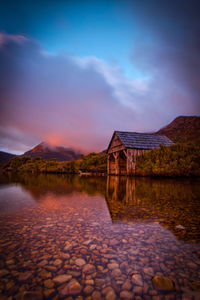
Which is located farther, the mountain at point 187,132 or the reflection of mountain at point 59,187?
the mountain at point 187,132

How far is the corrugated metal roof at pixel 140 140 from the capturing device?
767 inches

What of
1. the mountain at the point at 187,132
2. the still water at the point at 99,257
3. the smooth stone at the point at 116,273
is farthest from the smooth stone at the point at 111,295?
the mountain at the point at 187,132

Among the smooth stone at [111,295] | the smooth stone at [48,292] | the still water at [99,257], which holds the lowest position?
the still water at [99,257]

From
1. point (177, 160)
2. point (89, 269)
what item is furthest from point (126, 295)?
point (177, 160)

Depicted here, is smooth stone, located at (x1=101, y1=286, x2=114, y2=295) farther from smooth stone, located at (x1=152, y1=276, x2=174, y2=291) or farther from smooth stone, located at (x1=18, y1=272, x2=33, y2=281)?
smooth stone, located at (x1=18, y1=272, x2=33, y2=281)

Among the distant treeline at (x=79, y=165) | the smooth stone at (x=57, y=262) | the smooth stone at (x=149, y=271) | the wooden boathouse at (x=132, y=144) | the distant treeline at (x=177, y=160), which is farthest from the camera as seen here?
the distant treeline at (x=79, y=165)

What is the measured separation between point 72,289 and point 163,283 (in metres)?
0.86

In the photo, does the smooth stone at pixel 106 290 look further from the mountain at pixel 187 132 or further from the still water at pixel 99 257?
the mountain at pixel 187 132

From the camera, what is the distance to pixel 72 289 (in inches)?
50.3

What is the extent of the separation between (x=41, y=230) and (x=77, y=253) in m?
0.99

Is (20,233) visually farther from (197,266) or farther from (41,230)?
(197,266)

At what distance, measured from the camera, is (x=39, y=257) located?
174 centimetres

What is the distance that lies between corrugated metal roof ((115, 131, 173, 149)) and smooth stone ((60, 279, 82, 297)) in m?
18.1

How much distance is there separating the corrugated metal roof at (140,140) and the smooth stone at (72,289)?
18.1 meters
